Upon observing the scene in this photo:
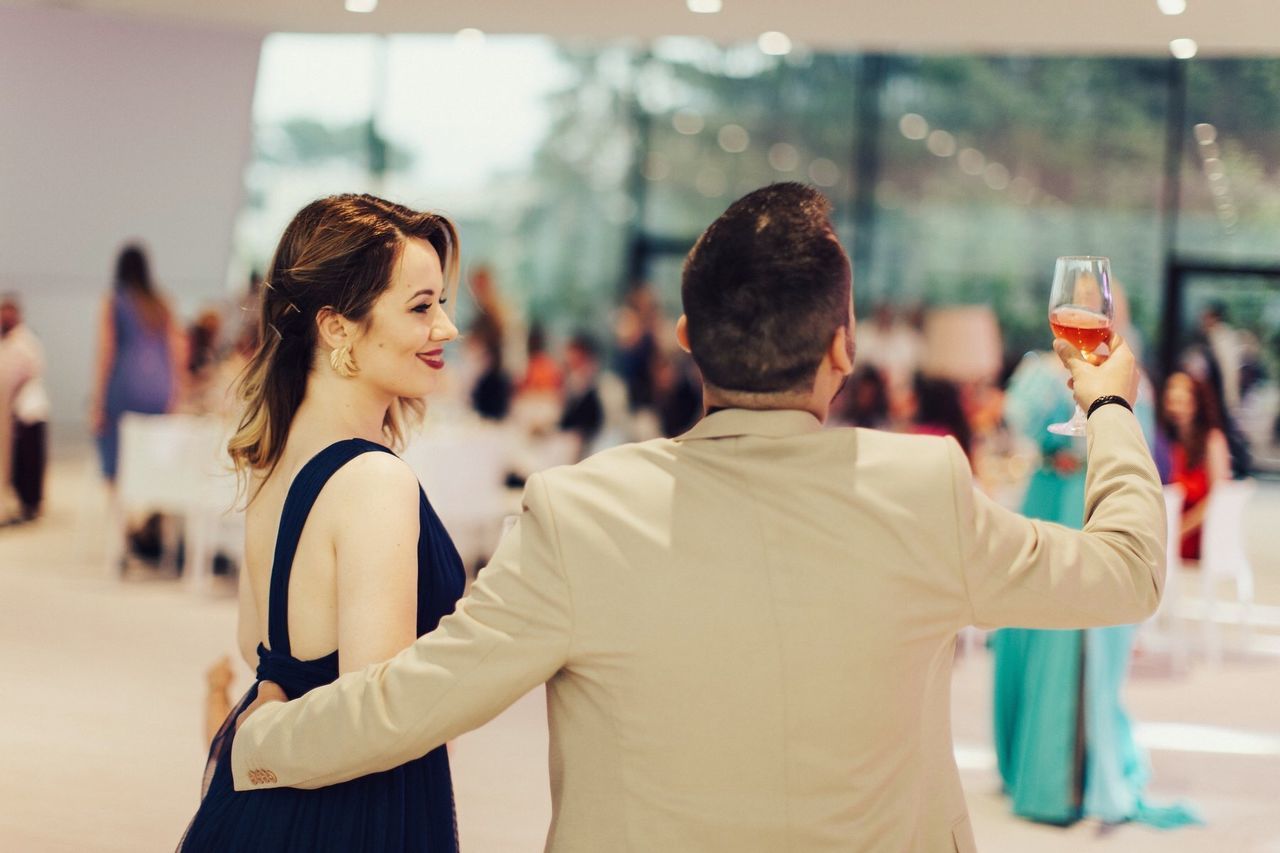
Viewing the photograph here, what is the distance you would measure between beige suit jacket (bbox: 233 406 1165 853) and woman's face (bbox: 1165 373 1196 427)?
6.56m

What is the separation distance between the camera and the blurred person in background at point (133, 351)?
8.13 meters

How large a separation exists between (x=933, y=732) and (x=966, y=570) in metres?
0.19

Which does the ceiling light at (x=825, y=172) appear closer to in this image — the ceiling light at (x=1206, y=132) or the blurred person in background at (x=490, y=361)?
the ceiling light at (x=1206, y=132)

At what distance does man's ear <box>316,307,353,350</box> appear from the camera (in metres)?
1.77

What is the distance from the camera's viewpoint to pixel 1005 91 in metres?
13.3

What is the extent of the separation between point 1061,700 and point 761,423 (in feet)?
11.3

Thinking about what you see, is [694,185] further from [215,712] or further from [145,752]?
[215,712]

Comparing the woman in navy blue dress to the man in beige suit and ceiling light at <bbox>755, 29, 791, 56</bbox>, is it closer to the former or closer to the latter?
the man in beige suit

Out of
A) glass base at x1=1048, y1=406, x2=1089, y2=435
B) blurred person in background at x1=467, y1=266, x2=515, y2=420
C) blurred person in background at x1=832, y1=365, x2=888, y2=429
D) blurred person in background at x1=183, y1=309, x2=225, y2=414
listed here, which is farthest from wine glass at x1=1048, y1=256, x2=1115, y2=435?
blurred person in background at x1=467, y1=266, x2=515, y2=420

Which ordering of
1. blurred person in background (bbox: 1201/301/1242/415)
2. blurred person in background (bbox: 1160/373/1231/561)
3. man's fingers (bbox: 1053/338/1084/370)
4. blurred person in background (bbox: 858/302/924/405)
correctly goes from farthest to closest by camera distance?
blurred person in background (bbox: 1201/301/1242/415), blurred person in background (bbox: 858/302/924/405), blurred person in background (bbox: 1160/373/1231/561), man's fingers (bbox: 1053/338/1084/370)

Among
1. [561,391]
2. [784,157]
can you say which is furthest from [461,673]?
[784,157]

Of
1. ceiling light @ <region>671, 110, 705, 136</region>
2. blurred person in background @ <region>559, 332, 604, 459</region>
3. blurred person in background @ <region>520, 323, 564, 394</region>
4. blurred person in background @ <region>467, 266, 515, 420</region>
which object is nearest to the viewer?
blurred person in background @ <region>467, 266, 515, 420</region>

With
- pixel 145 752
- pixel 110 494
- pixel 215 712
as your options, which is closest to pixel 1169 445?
pixel 145 752

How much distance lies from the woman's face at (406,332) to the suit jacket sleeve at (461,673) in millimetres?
527
